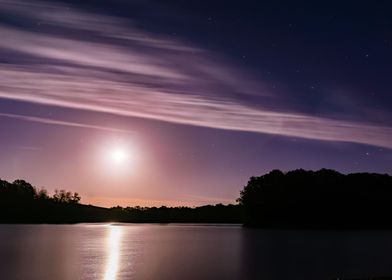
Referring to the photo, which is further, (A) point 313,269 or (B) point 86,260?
(B) point 86,260

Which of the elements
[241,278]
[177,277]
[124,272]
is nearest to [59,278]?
[124,272]

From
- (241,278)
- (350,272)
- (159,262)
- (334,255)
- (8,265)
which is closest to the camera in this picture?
(241,278)

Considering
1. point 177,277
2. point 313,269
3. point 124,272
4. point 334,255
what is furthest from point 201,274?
point 334,255

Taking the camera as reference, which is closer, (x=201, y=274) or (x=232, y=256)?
(x=201, y=274)

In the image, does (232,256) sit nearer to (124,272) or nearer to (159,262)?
(159,262)

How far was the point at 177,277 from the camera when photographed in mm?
60719

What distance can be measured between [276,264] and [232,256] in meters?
15.2

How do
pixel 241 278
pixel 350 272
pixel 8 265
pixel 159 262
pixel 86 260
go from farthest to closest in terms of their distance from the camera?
pixel 86 260
pixel 159 262
pixel 8 265
pixel 350 272
pixel 241 278

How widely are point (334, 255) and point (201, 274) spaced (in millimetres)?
39614

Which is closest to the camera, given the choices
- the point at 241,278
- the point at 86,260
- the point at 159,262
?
the point at 241,278

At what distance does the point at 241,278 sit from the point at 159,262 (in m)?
23.3

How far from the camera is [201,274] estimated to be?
6259cm

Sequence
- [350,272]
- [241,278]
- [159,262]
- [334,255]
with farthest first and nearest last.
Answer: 1. [334,255]
2. [159,262]
3. [350,272]
4. [241,278]

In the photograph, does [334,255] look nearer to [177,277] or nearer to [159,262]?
[159,262]
